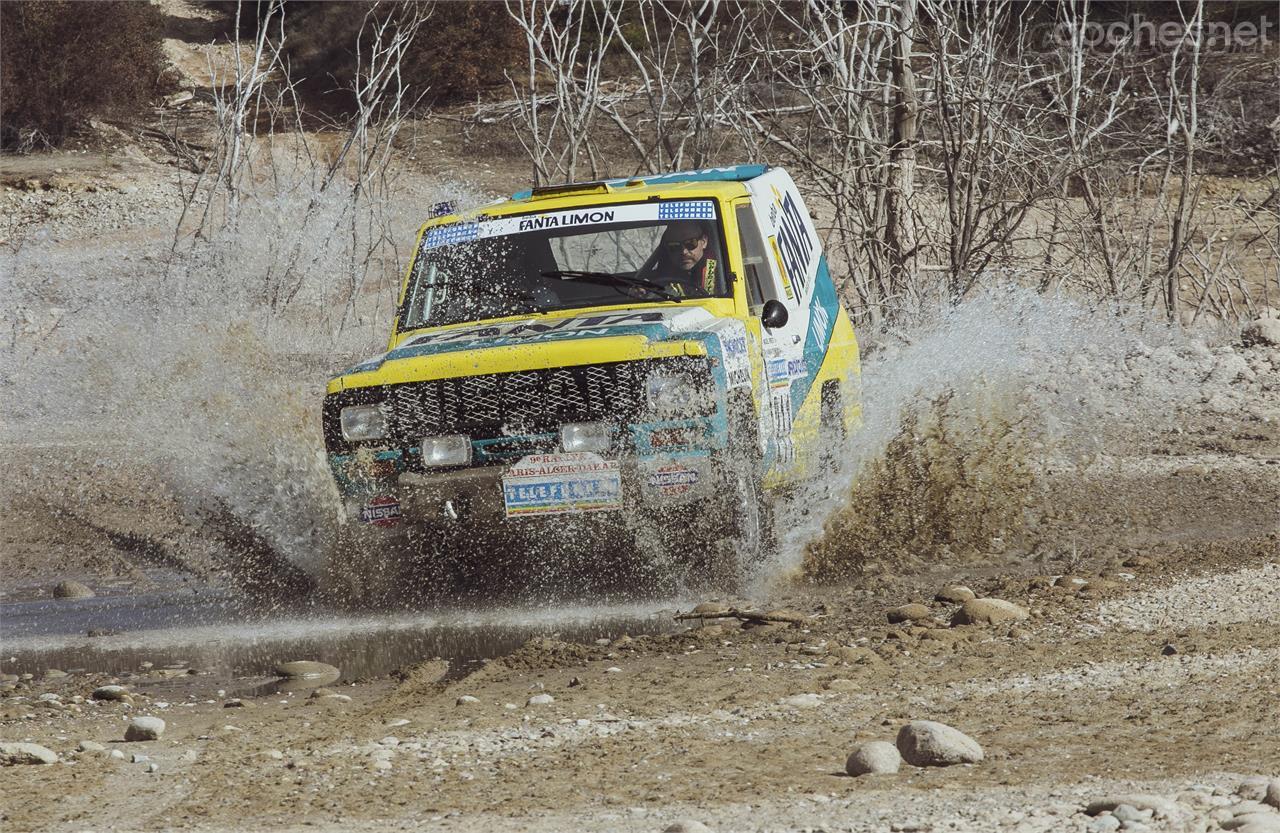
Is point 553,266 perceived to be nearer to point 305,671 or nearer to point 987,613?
point 305,671

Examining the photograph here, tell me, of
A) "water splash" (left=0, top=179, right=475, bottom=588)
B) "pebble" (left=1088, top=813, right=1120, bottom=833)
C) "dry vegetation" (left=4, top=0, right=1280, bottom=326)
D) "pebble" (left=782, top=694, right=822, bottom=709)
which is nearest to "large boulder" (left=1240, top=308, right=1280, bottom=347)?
"dry vegetation" (left=4, top=0, right=1280, bottom=326)

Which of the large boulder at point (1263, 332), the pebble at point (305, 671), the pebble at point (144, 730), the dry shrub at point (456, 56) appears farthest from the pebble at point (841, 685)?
the dry shrub at point (456, 56)

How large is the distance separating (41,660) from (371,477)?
1.58m

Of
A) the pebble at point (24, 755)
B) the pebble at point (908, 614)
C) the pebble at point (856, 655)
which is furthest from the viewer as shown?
the pebble at point (908, 614)

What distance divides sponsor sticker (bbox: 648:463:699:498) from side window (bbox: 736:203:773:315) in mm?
1426

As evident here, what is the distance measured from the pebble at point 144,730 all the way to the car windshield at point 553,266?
3264mm

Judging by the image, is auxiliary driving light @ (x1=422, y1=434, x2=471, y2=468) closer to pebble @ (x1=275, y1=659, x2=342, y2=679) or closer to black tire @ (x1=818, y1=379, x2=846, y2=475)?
pebble @ (x1=275, y1=659, x2=342, y2=679)

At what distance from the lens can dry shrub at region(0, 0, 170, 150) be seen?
29.9 m

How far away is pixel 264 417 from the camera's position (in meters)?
9.33

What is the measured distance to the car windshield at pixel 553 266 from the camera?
25.6ft

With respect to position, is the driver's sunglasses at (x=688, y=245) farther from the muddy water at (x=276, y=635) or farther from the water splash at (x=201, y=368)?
the water splash at (x=201, y=368)

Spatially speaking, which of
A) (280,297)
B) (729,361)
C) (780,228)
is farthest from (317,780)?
(280,297)

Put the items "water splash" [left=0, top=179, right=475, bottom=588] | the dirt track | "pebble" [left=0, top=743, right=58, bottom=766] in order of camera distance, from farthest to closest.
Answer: "water splash" [left=0, top=179, right=475, bottom=588]
"pebble" [left=0, top=743, right=58, bottom=766]
the dirt track

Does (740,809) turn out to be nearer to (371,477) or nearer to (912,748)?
(912,748)
